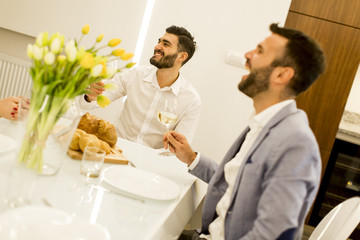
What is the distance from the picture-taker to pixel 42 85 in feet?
3.01

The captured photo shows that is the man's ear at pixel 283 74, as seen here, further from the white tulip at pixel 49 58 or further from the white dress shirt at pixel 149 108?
the white dress shirt at pixel 149 108

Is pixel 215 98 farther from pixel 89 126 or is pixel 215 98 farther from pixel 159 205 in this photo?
pixel 159 205

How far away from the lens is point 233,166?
1389 millimetres

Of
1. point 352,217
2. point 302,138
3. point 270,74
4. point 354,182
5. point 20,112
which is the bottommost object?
point 354,182

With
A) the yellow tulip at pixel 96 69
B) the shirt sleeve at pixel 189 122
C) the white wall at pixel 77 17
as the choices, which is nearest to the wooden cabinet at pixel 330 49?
the shirt sleeve at pixel 189 122

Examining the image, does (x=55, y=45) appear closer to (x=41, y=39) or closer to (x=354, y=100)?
(x=41, y=39)

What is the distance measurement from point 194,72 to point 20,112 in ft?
8.25

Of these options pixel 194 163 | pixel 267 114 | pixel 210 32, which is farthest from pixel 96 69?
pixel 210 32

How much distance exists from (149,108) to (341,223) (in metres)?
1.58

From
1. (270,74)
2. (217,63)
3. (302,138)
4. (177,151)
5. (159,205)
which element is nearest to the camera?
(302,138)

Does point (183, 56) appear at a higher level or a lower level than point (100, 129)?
higher

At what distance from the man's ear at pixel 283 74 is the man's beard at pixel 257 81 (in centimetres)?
3

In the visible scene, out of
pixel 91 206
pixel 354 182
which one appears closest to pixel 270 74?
pixel 91 206

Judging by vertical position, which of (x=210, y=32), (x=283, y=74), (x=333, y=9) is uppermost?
(x=333, y=9)
